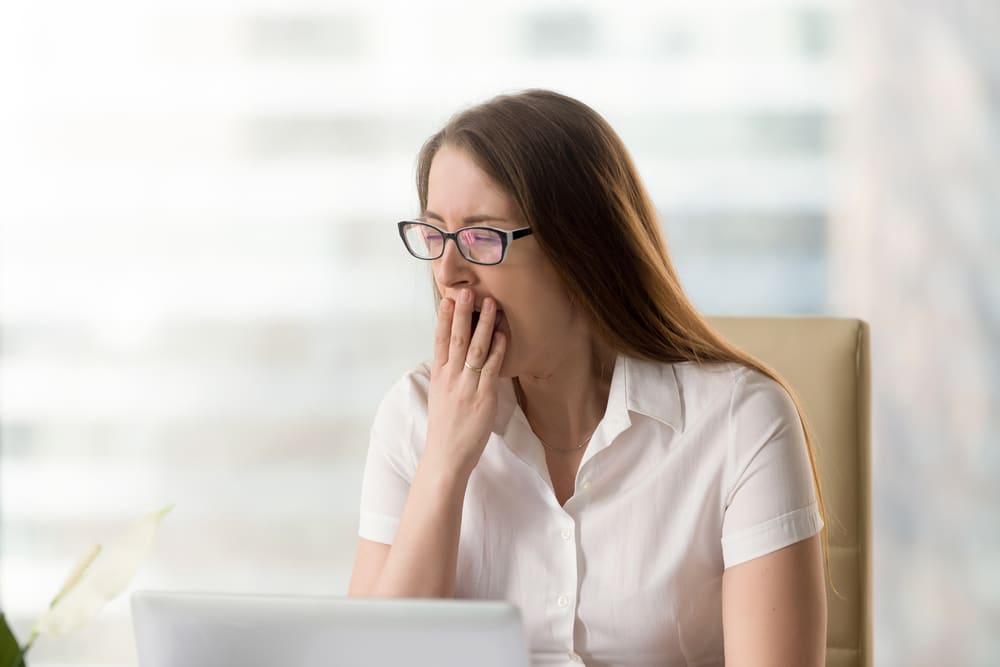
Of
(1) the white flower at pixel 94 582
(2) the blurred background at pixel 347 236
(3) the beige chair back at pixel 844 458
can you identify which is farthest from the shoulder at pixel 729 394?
(2) the blurred background at pixel 347 236

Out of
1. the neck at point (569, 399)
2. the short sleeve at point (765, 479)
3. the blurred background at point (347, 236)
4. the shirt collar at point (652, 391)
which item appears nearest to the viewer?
the short sleeve at point (765, 479)

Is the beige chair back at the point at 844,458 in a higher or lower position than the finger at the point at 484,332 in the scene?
lower

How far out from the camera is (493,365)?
1.35 metres

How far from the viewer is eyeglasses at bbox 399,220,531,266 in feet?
4.16

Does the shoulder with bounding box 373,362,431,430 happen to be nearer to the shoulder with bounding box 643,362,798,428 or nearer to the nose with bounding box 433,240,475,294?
the nose with bounding box 433,240,475,294

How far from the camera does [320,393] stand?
2.62 m

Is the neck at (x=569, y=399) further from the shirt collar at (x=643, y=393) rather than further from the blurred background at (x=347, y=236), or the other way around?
the blurred background at (x=347, y=236)

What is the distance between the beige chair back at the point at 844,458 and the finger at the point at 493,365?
40 cm

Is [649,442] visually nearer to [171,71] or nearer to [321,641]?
[321,641]

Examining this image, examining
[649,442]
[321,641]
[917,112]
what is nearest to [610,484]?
[649,442]

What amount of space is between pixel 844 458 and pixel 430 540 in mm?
572

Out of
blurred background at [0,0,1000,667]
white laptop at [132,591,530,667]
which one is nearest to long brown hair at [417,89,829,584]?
white laptop at [132,591,530,667]

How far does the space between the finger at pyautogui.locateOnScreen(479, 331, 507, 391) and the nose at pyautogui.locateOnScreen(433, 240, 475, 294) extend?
85 mm

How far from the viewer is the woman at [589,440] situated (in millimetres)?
1264
